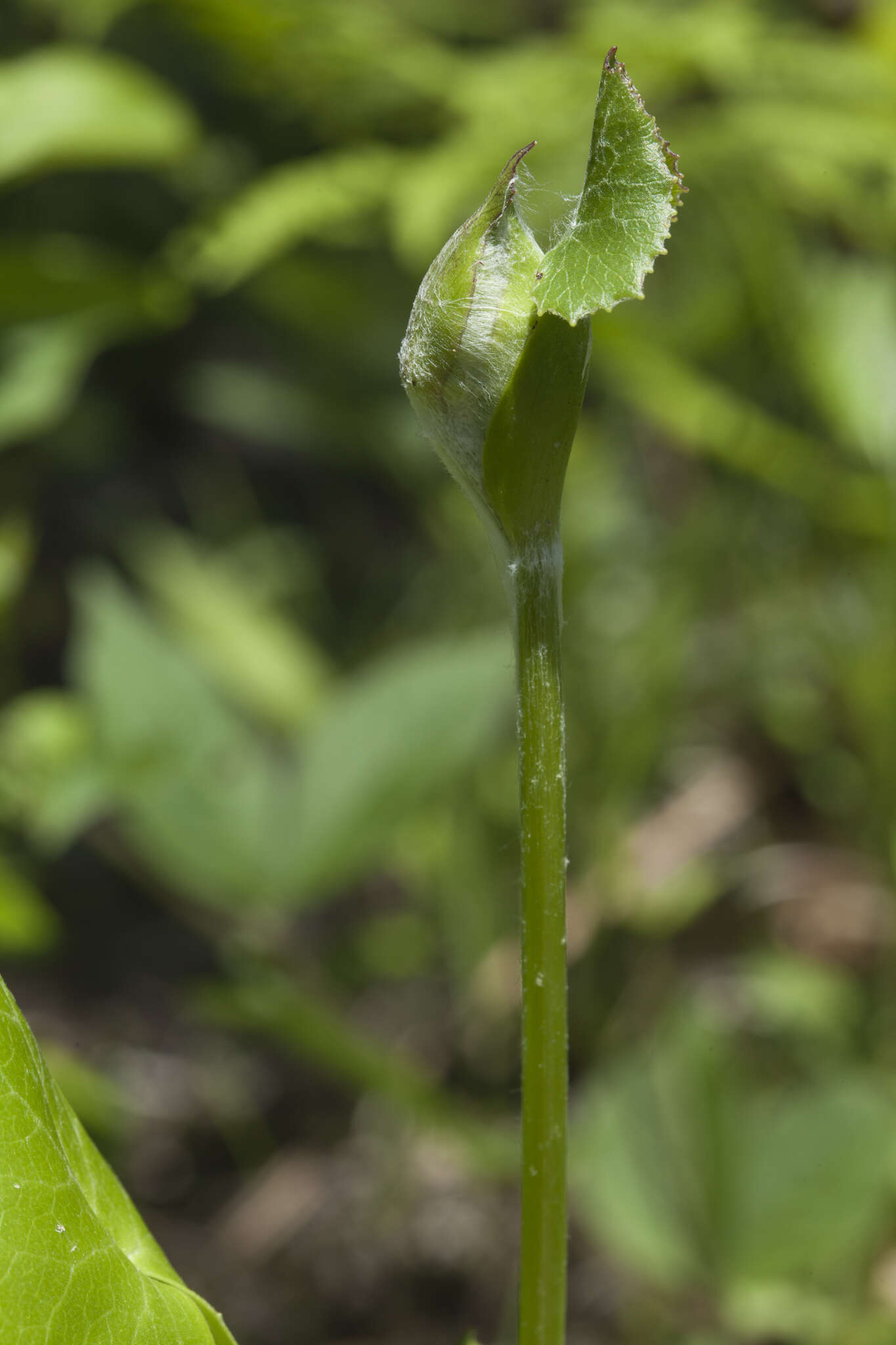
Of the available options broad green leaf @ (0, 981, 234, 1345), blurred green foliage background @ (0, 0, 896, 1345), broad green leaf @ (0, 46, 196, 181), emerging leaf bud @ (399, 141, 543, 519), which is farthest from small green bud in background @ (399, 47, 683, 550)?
broad green leaf @ (0, 46, 196, 181)

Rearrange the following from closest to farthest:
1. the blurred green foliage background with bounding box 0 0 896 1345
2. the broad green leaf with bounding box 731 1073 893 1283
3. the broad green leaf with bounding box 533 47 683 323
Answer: the broad green leaf with bounding box 533 47 683 323 < the broad green leaf with bounding box 731 1073 893 1283 < the blurred green foliage background with bounding box 0 0 896 1345

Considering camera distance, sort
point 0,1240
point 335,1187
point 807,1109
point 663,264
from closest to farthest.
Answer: point 0,1240 → point 807,1109 → point 335,1187 → point 663,264

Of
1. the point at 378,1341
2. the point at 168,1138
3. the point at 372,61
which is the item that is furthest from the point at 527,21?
the point at 378,1341

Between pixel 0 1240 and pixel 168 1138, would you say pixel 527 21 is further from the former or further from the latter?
pixel 0 1240

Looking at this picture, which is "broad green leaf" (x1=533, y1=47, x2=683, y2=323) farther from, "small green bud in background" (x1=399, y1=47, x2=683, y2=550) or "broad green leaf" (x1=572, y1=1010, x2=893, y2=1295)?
"broad green leaf" (x1=572, y1=1010, x2=893, y2=1295)

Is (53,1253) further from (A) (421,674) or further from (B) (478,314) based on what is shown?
(A) (421,674)

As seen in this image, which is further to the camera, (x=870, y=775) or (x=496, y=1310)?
(x=870, y=775)

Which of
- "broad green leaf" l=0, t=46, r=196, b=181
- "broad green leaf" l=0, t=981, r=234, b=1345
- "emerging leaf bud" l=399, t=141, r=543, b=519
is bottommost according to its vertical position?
"broad green leaf" l=0, t=981, r=234, b=1345
